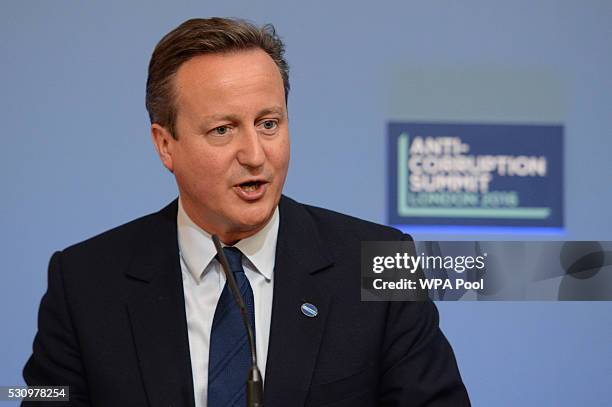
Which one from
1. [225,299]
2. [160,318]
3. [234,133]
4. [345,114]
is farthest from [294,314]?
[345,114]

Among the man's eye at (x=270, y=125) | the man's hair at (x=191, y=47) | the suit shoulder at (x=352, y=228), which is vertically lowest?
the suit shoulder at (x=352, y=228)

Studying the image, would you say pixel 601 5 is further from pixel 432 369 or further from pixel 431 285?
pixel 432 369

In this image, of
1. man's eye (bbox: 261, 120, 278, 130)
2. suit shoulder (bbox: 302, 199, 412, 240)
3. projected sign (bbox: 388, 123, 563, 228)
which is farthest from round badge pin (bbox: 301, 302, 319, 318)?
projected sign (bbox: 388, 123, 563, 228)

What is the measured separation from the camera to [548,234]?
109 inches

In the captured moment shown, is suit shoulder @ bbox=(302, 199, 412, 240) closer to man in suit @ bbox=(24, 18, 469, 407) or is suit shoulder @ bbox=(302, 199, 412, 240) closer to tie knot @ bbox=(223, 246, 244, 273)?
man in suit @ bbox=(24, 18, 469, 407)

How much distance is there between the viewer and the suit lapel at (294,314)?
1964 millimetres

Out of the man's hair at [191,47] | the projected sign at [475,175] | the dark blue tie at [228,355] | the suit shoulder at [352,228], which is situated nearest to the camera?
the dark blue tie at [228,355]

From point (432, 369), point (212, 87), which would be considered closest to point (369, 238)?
point (432, 369)

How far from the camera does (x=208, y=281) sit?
2.10 m

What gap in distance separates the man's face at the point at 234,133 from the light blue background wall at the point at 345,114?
0.72 metres

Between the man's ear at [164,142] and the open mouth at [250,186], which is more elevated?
the man's ear at [164,142]

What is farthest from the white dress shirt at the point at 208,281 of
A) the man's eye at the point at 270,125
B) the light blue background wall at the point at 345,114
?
the light blue background wall at the point at 345,114

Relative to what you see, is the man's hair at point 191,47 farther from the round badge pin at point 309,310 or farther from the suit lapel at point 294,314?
the round badge pin at point 309,310

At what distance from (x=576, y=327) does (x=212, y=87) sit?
1.38m
